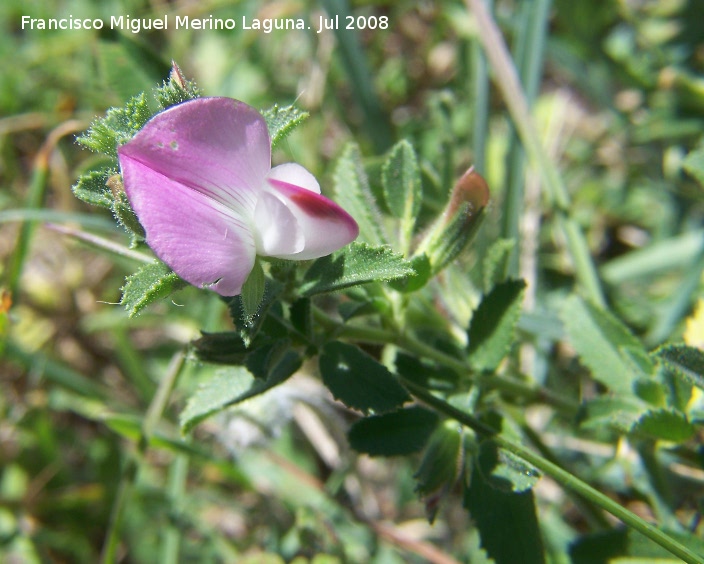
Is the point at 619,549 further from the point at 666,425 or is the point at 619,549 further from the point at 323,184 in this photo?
the point at 323,184

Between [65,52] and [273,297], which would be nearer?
[273,297]

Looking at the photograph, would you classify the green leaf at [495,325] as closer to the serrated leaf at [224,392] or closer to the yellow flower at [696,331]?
the serrated leaf at [224,392]

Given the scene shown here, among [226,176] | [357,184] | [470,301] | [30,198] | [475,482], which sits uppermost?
[226,176]

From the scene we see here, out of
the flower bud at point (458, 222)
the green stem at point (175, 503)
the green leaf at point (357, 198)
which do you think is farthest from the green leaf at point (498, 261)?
the green stem at point (175, 503)

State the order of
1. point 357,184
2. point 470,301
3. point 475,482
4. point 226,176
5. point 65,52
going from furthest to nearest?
point 65,52, point 470,301, point 357,184, point 475,482, point 226,176

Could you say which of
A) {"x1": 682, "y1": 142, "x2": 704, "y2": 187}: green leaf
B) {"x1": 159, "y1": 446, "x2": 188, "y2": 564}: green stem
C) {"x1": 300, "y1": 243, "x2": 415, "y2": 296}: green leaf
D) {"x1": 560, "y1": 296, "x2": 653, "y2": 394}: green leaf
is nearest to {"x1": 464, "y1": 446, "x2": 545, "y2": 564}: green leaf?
{"x1": 560, "y1": 296, "x2": 653, "y2": 394}: green leaf

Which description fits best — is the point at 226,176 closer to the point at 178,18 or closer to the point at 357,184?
the point at 357,184

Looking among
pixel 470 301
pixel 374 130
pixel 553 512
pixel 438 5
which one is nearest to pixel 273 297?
pixel 470 301
